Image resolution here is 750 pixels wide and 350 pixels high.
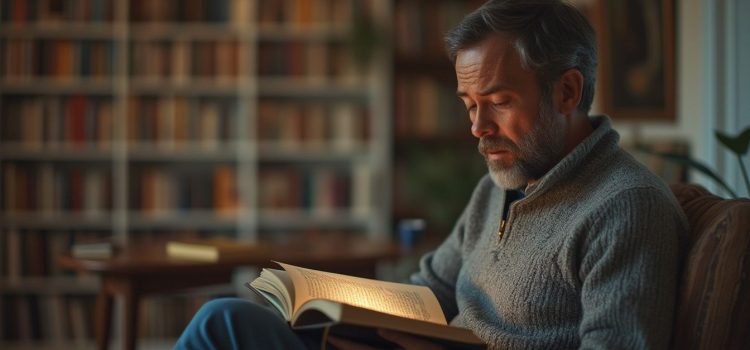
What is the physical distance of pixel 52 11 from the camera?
155 inches

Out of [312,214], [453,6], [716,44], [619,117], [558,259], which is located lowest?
[312,214]

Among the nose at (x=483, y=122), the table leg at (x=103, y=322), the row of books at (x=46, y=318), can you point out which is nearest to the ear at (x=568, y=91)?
the nose at (x=483, y=122)

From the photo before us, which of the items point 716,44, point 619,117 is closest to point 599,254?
point 716,44

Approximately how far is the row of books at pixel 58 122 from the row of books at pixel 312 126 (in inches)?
29.7

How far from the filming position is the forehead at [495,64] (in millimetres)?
1377

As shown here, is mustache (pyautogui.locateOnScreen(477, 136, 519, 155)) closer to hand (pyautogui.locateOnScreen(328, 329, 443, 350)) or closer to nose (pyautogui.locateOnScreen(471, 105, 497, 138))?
nose (pyautogui.locateOnScreen(471, 105, 497, 138))

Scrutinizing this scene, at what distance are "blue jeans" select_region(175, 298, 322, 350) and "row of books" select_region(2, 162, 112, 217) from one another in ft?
9.53

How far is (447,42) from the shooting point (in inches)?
59.7

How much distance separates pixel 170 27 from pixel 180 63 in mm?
177

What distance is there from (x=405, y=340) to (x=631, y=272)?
33 cm

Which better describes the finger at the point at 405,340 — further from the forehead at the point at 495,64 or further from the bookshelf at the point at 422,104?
the bookshelf at the point at 422,104

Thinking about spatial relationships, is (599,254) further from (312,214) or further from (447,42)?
(312,214)

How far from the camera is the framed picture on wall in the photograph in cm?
342

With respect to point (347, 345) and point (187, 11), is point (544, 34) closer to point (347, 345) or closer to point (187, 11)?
point (347, 345)
